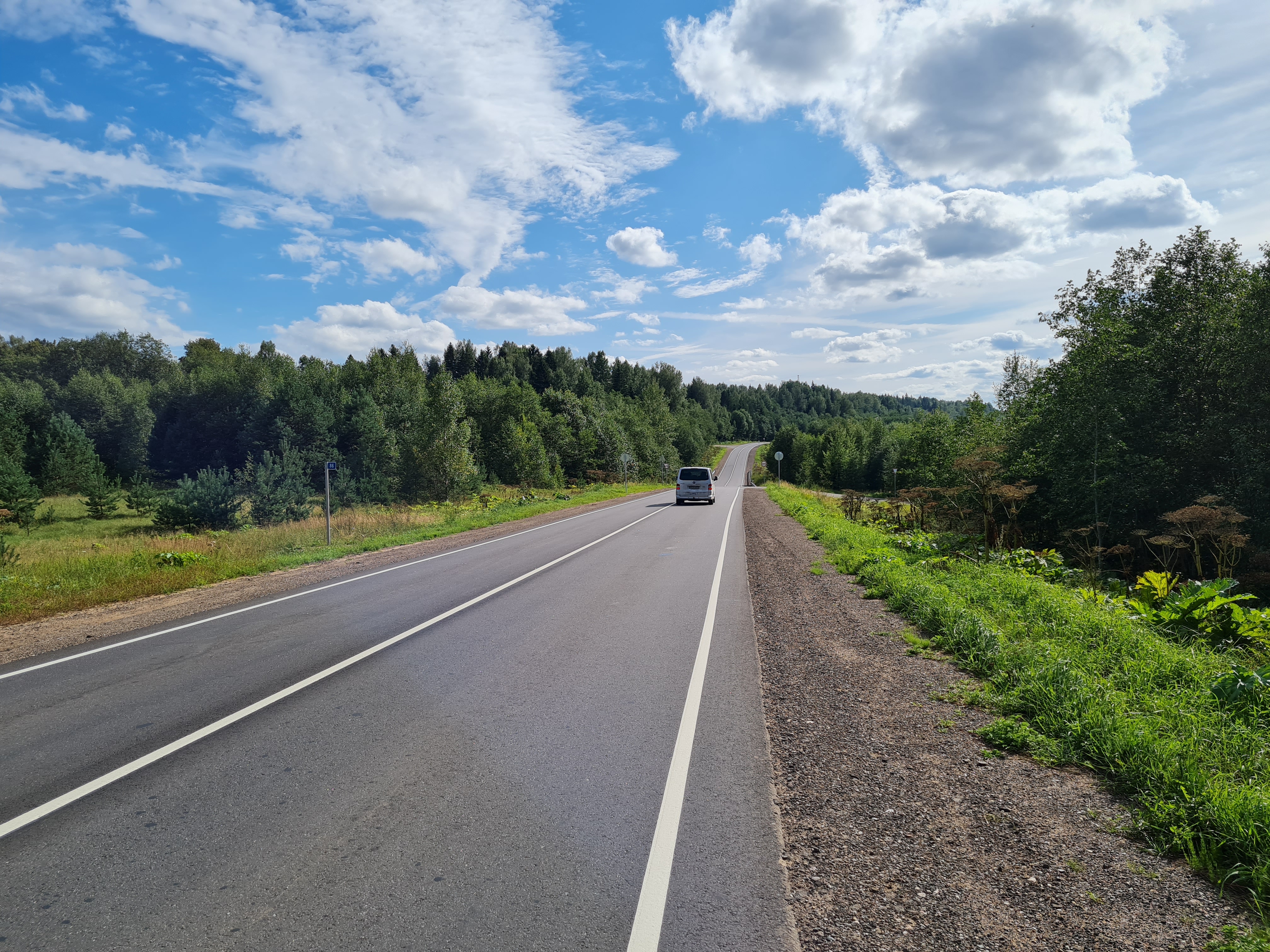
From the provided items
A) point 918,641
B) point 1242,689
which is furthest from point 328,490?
point 1242,689

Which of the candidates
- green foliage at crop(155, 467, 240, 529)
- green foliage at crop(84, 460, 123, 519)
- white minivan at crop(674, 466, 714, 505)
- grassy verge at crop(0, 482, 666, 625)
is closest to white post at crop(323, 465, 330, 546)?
grassy verge at crop(0, 482, 666, 625)

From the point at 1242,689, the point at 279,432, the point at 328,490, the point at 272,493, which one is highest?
the point at 279,432

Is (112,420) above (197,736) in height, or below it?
above

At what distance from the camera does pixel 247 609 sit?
941 centimetres

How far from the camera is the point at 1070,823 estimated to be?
11.3 feet

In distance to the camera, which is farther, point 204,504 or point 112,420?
point 112,420

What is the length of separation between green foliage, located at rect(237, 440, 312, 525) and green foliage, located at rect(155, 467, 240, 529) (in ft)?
9.43

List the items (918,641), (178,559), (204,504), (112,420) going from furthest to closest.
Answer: (112,420), (204,504), (178,559), (918,641)

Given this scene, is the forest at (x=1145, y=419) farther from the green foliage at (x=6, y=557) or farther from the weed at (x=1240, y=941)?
the green foliage at (x=6, y=557)

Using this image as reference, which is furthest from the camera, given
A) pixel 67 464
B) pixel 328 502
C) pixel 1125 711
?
pixel 67 464

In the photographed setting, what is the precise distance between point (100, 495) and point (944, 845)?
62.0 metres

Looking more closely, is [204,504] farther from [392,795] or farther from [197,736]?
[392,795]

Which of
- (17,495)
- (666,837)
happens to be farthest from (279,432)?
(666,837)

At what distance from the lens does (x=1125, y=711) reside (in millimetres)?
4637
